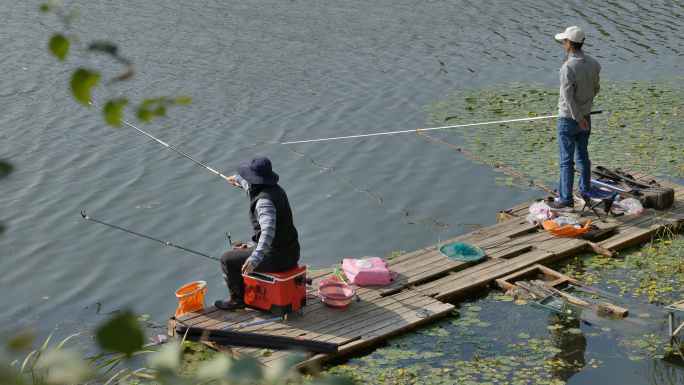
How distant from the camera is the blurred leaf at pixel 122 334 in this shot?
1117 millimetres

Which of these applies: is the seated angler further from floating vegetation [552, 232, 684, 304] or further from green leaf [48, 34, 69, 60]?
green leaf [48, 34, 69, 60]

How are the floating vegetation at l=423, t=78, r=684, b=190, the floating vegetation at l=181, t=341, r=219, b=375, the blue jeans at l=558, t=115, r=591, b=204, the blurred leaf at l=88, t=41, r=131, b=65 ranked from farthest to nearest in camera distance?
the floating vegetation at l=423, t=78, r=684, b=190, the blue jeans at l=558, t=115, r=591, b=204, the floating vegetation at l=181, t=341, r=219, b=375, the blurred leaf at l=88, t=41, r=131, b=65

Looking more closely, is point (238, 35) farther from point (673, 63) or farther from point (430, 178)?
point (673, 63)

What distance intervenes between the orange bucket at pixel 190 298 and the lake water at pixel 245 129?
576 mm

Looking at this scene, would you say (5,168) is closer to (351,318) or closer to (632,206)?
(351,318)

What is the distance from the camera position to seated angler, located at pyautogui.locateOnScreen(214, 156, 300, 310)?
590 centimetres

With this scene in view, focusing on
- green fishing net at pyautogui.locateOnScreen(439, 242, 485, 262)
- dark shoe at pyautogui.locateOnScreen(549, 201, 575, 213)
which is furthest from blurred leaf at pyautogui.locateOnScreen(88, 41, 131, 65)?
dark shoe at pyautogui.locateOnScreen(549, 201, 575, 213)

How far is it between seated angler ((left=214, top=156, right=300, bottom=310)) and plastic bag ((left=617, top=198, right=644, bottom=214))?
4032 mm

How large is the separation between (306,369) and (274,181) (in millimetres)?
1465

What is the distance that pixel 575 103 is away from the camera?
7.64m

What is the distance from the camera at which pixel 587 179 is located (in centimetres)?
816

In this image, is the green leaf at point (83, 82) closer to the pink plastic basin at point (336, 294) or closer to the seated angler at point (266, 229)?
the seated angler at point (266, 229)

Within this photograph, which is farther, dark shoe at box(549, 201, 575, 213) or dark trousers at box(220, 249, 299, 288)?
dark shoe at box(549, 201, 575, 213)

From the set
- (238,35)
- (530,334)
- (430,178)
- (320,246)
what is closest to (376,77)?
(238,35)
